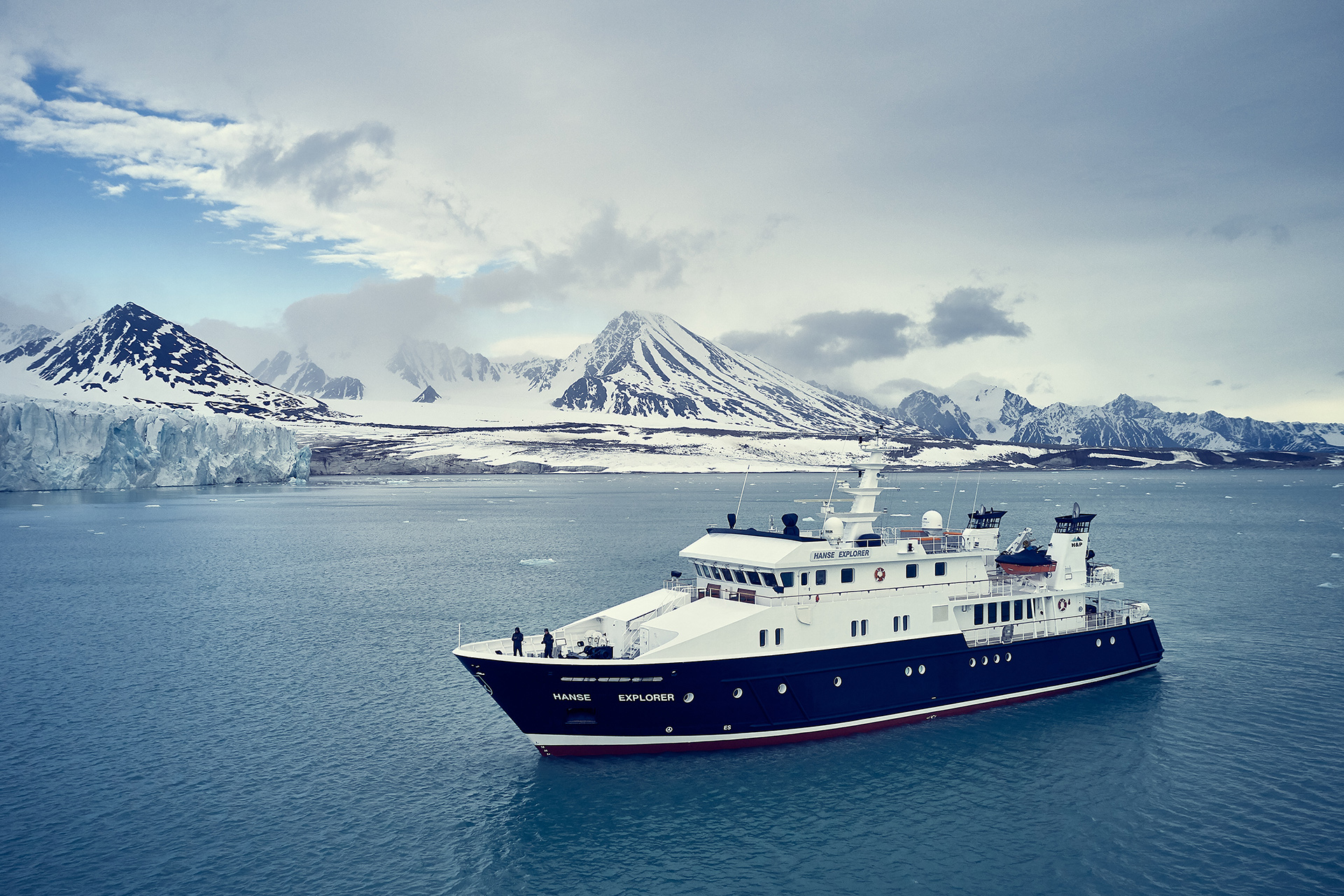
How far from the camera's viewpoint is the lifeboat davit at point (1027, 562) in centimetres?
3362

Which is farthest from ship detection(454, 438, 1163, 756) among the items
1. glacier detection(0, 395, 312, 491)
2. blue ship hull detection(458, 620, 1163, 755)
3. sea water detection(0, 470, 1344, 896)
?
glacier detection(0, 395, 312, 491)

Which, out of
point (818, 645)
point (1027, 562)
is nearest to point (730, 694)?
point (818, 645)

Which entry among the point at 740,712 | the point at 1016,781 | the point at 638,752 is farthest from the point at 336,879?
the point at 1016,781

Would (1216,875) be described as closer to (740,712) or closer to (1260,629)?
(740,712)

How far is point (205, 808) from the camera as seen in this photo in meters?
24.0

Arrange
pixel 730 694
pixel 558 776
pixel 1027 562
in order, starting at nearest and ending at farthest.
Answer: pixel 558 776
pixel 730 694
pixel 1027 562

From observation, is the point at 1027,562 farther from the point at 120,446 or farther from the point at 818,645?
the point at 120,446

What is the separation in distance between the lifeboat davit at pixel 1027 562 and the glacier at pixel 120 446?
14946 cm

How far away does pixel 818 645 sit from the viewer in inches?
1085

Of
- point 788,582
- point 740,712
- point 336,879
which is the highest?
point 788,582

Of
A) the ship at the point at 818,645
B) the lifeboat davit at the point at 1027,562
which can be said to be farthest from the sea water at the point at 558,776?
the lifeboat davit at the point at 1027,562

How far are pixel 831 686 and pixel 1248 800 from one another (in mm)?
12689

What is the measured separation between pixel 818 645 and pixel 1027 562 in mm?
11893

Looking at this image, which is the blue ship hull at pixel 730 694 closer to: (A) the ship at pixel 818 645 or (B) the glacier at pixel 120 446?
(A) the ship at pixel 818 645
